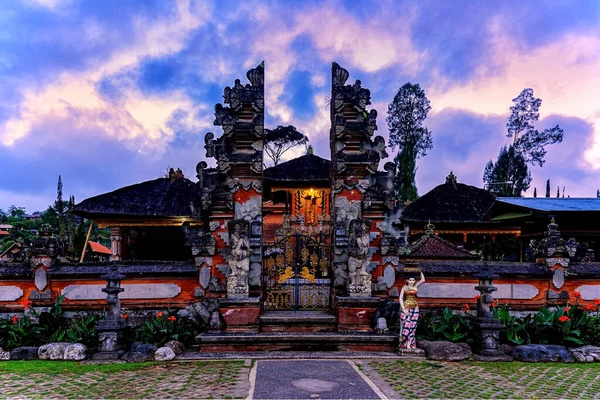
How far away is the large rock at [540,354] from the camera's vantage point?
8188 millimetres

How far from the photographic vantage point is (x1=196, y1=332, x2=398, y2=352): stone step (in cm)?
859

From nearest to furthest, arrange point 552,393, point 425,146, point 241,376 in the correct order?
point 552,393, point 241,376, point 425,146

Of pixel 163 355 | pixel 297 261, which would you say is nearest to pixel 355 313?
pixel 297 261

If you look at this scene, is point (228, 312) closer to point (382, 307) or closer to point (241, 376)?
point (241, 376)

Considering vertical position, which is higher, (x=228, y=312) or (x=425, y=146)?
(x=425, y=146)

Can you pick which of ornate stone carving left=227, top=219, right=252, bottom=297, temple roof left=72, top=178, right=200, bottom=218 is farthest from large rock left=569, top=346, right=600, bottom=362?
temple roof left=72, top=178, right=200, bottom=218

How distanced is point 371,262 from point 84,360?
248 inches

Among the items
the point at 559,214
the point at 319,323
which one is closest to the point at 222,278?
the point at 319,323

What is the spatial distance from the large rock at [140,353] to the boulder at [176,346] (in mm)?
294

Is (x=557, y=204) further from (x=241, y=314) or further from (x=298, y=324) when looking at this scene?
(x=241, y=314)

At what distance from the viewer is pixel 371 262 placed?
10.2m

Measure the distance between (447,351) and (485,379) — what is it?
1325 millimetres

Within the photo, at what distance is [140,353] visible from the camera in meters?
8.14

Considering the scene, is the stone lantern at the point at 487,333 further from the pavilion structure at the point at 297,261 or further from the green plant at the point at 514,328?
the pavilion structure at the point at 297,261
